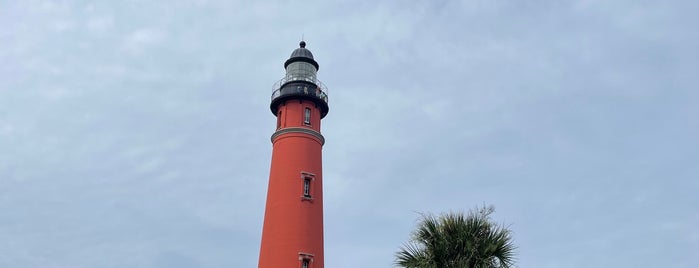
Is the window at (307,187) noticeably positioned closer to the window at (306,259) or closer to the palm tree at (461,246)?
the window at (306,259)

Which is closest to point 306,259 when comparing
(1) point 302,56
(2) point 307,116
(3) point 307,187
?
(3) point 307,187

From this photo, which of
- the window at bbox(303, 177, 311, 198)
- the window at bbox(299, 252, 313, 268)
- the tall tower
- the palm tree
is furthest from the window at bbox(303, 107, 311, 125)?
the palm tree

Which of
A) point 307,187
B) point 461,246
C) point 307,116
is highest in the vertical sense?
point 307,116

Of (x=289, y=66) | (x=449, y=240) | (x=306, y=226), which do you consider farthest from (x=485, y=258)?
(x=289, y=66)

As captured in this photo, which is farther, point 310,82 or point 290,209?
point 310,82

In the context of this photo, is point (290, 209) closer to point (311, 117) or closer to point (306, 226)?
point (306, 226)

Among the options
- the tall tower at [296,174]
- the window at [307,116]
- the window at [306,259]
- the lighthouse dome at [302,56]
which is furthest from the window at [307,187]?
the lighthouse dome at [302,56]

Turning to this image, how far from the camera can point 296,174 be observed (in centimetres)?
4031

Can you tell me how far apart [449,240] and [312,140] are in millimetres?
19697

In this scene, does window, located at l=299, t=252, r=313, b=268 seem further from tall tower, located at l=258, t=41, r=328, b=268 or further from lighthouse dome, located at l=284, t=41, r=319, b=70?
lighthouse dome, located at l=284, t=41, r=319, b=70

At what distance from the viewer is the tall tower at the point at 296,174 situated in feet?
127

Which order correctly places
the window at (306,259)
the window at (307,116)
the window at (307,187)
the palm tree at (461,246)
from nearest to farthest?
1. the palm tree at (461,246)
2. the window at (306,259)
3. the window at (307,187)
4. the window at (307,116)

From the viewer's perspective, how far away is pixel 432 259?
2308cm

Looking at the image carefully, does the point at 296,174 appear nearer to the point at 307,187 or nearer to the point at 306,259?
the point at 307,187
